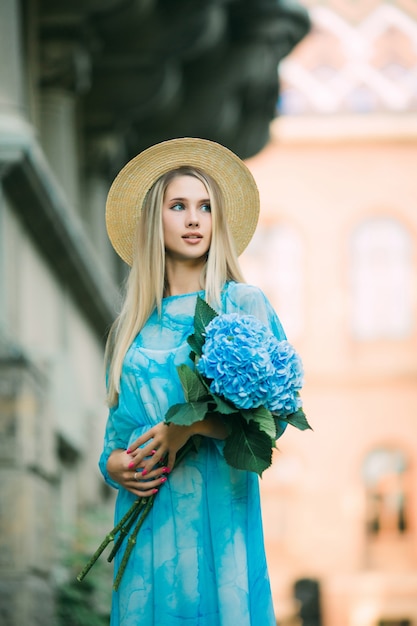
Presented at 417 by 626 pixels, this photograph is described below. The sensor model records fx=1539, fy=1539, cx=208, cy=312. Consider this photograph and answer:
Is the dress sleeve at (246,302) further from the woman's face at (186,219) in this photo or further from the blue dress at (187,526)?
the woman's face at (186,219)

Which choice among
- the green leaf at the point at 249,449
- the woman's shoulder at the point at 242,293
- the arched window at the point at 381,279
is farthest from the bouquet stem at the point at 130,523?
the arched window at the point at 381,279

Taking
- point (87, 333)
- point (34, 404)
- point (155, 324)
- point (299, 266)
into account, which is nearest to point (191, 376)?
point (155, 324)

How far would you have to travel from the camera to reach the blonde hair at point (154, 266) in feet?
14.4

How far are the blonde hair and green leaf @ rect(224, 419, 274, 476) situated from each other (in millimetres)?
443

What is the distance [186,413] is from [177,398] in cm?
26

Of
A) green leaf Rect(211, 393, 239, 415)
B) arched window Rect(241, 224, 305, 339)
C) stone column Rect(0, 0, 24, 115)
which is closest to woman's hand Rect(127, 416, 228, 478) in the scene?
green leaf Rect(211, 393, 239, 415)

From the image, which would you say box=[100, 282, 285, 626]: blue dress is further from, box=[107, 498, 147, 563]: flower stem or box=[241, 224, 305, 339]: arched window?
box=[241, 224, 305, 339]: arched window

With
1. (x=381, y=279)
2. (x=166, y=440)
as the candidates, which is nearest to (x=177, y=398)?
(x=166, y=440)

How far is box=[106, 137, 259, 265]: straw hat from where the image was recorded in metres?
4.52

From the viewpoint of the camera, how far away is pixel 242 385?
404 cm

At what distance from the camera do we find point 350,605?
111 feet

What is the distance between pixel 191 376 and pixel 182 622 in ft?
2.19

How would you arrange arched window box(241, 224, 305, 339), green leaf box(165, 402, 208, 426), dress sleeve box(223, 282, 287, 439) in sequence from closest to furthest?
green leaf box(165, 402, 208, 426), dress sleeve box(223, 282, 287, 439), arched window box(241, 224, 305, 339)

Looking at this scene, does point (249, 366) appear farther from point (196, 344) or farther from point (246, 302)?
point (246, 302)
